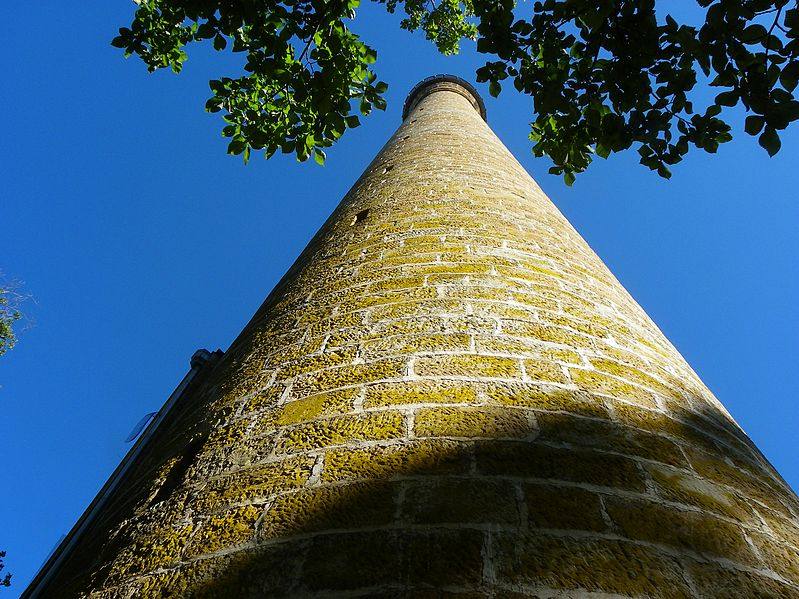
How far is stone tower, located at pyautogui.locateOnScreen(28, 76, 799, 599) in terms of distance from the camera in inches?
40.8

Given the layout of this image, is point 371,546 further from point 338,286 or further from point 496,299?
point 338,286

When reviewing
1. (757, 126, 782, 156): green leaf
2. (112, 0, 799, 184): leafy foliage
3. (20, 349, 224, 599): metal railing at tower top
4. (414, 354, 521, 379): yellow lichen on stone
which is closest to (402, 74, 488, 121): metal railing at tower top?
(112, 0, 799, 184): leafy foliage

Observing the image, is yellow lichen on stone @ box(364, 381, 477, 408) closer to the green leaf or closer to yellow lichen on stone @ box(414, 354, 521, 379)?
yellow lichen on stone @ box(414, 354, 521, 379)

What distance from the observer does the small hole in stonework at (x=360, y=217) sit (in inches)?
118

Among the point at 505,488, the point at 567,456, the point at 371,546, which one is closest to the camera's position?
the point at 371,546

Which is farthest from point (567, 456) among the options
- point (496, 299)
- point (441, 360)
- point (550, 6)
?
point (550, 6)

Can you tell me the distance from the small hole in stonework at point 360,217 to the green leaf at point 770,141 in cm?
193

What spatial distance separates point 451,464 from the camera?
1228mm

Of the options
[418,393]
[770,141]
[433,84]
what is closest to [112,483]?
[418,393]

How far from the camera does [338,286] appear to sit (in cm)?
224

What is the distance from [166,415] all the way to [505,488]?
8.71ft

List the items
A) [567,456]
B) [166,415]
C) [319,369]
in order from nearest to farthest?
[567,456], [319,369], [166,415]

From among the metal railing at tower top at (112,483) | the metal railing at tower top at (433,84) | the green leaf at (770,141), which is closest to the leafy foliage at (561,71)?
the green leaf at (770,141)

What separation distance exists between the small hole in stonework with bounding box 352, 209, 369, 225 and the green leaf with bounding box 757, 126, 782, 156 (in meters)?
1.93
